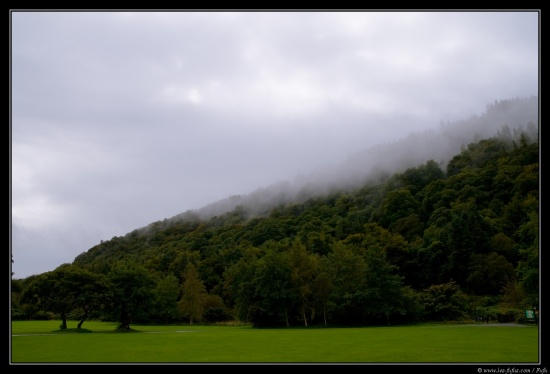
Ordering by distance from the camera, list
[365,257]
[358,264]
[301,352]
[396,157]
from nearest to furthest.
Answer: [301,352] → [358,264] → [365,257] → [396,157]

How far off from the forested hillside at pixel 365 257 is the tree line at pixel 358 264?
0.16 meters

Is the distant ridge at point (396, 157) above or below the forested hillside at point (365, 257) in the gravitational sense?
above

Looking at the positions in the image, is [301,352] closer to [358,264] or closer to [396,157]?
[358,264]

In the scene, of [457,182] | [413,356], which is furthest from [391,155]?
[413,356]

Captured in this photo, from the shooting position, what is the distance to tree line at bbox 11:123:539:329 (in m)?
44.7

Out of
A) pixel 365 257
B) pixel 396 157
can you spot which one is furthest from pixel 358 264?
pixel 396 157

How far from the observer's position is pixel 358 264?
5072cm

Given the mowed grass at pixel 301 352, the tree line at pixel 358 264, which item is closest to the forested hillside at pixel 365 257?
the tree line at pixel 358 264

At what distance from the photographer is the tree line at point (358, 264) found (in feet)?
147

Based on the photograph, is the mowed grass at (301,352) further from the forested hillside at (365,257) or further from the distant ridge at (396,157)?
the distant ridge at (396,157)

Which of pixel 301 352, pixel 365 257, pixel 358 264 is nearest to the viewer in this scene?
pixel 301 352

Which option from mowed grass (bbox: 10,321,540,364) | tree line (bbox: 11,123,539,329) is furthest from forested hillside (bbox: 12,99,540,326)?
mowed grass (bbox: 10,321,540,364)

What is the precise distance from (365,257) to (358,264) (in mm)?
1079

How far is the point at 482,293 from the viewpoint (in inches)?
2330
